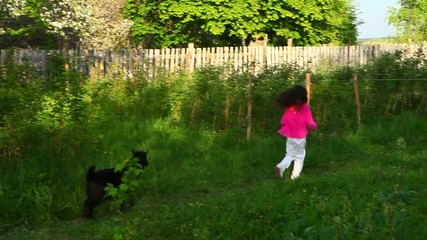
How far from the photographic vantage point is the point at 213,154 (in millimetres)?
9266

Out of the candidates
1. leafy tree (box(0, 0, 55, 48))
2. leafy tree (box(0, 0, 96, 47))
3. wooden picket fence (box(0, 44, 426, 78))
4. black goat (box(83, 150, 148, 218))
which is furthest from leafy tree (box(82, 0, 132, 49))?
black goat (box(83, 150, 148, 218))

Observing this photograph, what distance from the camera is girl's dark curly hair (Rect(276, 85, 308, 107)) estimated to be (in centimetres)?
777

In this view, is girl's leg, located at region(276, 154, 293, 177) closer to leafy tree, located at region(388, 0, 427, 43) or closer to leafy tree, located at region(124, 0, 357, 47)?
leafy tree, located at region(124, 0, 357, 47)

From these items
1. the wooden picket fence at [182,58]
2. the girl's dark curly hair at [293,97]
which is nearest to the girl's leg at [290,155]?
the girl's dark curly hair at [293,97]

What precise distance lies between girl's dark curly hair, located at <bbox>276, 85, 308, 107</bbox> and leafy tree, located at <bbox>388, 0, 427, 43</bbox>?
36.2 metres

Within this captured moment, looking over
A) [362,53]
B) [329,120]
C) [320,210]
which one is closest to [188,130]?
[329,120]

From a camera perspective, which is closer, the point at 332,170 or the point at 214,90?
the point at 332,170

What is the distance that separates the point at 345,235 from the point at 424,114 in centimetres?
777

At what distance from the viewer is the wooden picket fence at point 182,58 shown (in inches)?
509

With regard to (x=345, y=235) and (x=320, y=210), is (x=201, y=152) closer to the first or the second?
(x=320, y=210)

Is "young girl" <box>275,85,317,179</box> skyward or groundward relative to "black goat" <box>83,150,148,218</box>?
skyward

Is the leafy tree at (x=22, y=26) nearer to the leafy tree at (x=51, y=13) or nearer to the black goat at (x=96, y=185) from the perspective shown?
the leafy tree at (x=51, y=13)

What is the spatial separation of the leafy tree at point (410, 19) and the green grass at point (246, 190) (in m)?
34.7

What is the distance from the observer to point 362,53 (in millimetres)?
22438
